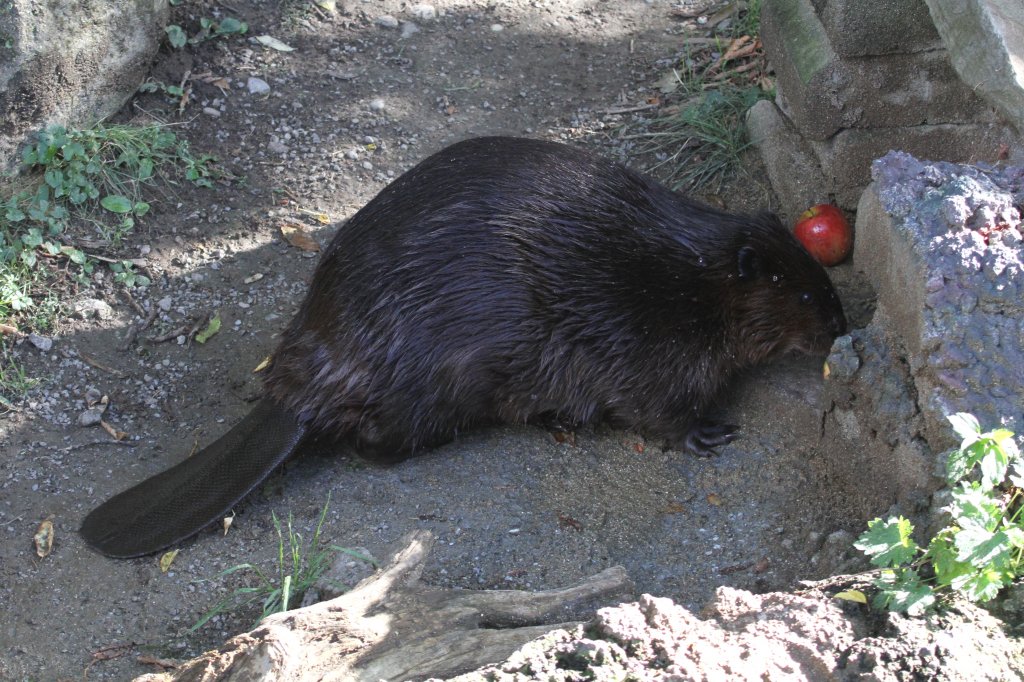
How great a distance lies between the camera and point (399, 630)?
7.68 feet

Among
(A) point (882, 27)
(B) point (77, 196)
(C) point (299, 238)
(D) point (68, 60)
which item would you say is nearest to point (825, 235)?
(A) point (882, 27)

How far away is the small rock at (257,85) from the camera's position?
4.41 m

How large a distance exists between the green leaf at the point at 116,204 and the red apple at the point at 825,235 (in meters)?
2.40

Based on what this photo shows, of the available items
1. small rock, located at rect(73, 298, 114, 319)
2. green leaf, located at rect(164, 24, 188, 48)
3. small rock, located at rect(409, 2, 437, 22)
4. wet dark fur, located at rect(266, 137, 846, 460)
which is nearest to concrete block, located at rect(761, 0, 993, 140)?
wet dark fur, located at rect(266, 137, 846, 460)

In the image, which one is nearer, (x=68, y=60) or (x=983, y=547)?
(x=983, y=547)

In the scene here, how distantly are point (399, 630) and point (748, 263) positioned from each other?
1.58 metres

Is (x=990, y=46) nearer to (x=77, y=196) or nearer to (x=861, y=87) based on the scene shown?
(x=861, y=87)

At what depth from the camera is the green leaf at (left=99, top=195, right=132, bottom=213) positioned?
3.86 metres

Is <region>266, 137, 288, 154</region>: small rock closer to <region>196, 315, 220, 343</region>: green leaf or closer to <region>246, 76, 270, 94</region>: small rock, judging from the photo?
<region>246, 76, 270, 94</region>: small rock

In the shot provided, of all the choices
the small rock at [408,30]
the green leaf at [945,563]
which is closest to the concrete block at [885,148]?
the green leaf at [945,563]

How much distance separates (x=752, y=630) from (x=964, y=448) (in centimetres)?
56

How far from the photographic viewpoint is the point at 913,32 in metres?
3.35

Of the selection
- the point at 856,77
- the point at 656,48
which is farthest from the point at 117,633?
the point at 656,48

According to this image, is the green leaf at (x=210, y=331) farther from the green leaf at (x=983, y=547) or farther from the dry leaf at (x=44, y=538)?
the green leaf at (x=983, y=547)
